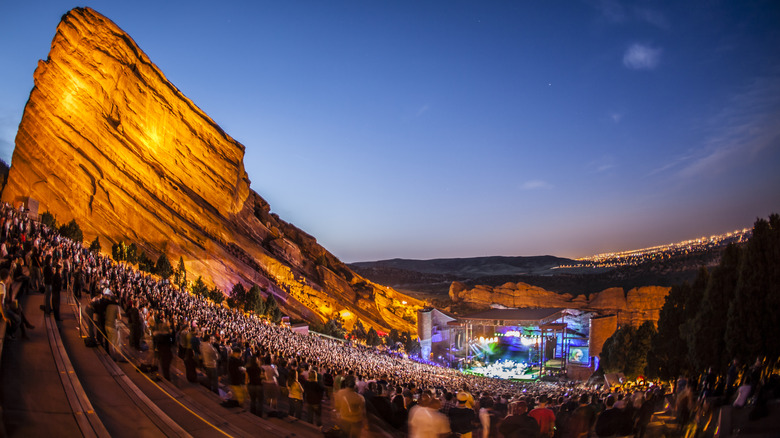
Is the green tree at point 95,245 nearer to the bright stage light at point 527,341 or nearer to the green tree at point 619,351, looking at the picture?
the bright stage light at point 527,341

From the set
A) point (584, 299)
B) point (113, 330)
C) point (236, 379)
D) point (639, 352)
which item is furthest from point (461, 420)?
point (584, 299)

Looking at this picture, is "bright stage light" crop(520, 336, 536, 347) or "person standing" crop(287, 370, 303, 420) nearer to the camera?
"person standing" crop(287, 370, 303, 420)

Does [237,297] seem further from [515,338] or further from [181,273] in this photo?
[515,338]

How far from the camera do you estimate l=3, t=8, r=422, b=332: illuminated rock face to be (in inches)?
1826

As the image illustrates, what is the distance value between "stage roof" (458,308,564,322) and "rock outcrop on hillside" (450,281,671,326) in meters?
8.11

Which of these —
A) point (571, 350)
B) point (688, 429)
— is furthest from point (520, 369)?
point (688, 429)

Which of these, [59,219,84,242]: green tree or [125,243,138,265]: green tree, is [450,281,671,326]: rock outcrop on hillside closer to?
[125,243,138,265]: green tree

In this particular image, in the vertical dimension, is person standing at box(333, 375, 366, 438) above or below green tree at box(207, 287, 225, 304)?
above

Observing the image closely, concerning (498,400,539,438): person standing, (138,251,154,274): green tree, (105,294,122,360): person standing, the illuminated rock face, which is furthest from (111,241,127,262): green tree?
(498,400,539,438): person standing

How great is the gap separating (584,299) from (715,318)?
4942 cm

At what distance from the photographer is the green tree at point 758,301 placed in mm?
10789

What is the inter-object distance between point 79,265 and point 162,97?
45.2m

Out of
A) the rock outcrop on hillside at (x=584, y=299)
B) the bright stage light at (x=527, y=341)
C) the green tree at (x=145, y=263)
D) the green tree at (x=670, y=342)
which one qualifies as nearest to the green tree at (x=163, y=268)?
the green tree at (x=145, y=263)

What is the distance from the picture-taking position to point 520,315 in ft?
143
